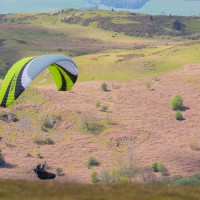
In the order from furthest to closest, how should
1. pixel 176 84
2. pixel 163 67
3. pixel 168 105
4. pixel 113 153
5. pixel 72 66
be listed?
pixel 163 67 → pixel 176 84 → pixel 168 105 → pixel 113 153 → pixel 72 66

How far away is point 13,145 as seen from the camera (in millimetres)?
100250

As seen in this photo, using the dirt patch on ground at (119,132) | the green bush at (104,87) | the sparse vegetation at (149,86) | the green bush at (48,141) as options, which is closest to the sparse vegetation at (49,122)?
the dirt patch on ground at (119,132)

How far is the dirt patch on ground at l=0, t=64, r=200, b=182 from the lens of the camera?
3708 inches

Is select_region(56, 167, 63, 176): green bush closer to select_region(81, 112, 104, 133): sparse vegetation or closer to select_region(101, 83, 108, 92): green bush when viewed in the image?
select_region(81, 112, 104, 133): sparse vegetation

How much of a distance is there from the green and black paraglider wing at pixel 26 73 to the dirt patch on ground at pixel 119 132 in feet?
131

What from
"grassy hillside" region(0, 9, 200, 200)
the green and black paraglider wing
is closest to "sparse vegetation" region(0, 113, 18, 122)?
"grassy hillside" region(0, 9, 200, 200)

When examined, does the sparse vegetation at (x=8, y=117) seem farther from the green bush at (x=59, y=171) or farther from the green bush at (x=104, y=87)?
the green bush at (x=104, y=87)

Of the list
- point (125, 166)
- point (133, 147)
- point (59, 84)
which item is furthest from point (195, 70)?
point (59, 84)

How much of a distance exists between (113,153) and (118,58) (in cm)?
7014

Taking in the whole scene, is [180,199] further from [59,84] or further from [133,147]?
[133,147]

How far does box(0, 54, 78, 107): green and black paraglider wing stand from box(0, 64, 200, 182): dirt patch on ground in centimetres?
4005

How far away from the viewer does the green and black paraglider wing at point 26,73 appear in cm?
4134

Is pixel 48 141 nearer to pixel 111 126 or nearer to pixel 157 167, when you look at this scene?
pixel 111 126

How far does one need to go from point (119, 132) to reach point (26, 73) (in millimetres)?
65640
